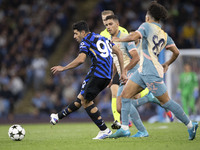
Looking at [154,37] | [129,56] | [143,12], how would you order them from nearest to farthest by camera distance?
1. [154,37]
2. [129,56]
3. [143,12]

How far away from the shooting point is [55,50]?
2025cm

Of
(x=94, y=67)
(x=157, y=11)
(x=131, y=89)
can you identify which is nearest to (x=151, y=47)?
(x=157, y=11)

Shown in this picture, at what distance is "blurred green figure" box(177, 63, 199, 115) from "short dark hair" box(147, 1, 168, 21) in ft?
26.3

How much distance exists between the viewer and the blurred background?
1572 centimetres

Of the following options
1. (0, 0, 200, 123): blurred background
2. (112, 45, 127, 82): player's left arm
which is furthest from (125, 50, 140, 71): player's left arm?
(0, 0, 200, 123): blurred background

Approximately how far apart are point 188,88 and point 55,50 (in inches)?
297

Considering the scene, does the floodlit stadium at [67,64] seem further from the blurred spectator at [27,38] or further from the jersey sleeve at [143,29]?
the jersey sleeve at [143,29]

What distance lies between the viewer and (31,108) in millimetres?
17969

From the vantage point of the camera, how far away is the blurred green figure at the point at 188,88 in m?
14.6

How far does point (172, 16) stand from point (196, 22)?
103cm

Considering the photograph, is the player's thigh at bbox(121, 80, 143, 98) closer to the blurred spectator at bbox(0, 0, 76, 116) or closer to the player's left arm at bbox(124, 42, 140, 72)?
the player's left arm at bbox(124, 42, 140, 72)

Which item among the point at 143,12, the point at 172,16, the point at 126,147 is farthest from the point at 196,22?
the point at 126,147

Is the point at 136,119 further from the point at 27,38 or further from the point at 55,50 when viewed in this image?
the point at 55,50

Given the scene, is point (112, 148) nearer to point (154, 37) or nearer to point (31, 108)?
point (154, 37)
